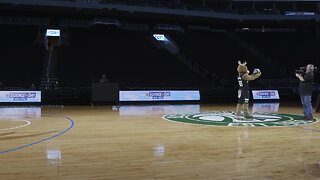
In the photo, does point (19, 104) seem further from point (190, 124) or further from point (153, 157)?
point (153, 157)

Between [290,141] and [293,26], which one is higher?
[293,26]

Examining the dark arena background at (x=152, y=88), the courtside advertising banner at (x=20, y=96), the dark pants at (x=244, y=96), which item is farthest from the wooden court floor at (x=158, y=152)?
the courtside advertising banner at (x=20, y=96)

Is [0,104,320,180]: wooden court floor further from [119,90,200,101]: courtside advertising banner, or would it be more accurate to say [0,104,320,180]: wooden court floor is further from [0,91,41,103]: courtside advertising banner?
[119,90,200,101]: courtside advertising banner

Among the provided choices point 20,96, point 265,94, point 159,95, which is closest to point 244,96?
point 159,95

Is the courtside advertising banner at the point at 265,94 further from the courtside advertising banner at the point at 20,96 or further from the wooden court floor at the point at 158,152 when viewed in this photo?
the wooden court floor at the point at 158,152

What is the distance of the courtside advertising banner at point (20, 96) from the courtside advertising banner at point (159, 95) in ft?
12.4

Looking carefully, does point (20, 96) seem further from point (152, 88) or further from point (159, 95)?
point (159, 95)

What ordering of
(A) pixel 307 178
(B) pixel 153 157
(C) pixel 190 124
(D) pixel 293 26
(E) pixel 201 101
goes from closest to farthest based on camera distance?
(A) pixel 307 178, (B) pixel 153 157, (C) pixel 190 124, (E) pixel 201 101, (D) pixel 293 26

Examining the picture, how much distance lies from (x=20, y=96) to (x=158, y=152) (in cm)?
1223

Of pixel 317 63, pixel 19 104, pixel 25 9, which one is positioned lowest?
pixel 19 104

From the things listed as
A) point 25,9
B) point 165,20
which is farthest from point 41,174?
point 165,20

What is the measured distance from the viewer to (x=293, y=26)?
100 feet

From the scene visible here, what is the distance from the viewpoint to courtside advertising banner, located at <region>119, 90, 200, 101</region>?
58.3 feet

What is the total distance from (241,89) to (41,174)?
752 cm
